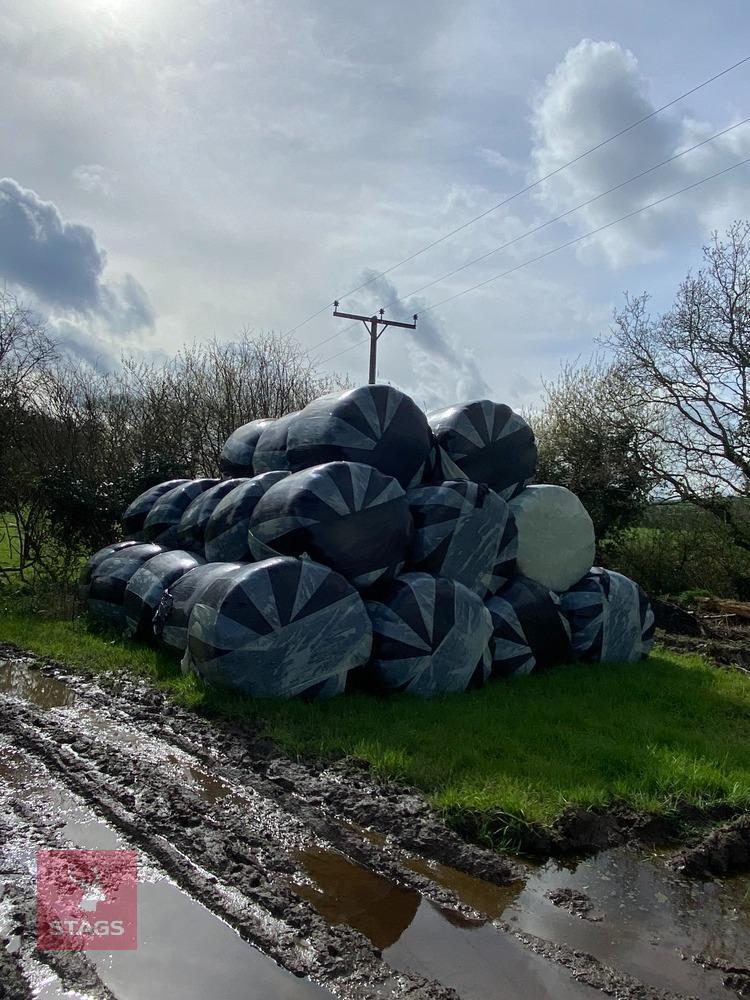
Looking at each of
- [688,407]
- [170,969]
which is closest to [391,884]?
[170,969]

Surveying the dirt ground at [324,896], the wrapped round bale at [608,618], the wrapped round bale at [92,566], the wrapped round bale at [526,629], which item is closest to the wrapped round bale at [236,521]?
the wrapped round bale at [92,566]

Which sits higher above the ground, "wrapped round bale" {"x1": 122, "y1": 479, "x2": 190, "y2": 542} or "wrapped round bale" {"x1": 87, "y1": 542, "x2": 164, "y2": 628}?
"wrapped round bale" {"x1": 122, "y1": 479, "x2": 190, "y2": 542}

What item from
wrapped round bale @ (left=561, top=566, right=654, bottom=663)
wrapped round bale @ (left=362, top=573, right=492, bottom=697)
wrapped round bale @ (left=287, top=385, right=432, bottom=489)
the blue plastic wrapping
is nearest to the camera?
wrapped round bale @ (left=362, top=573, right=492, bottom=697)

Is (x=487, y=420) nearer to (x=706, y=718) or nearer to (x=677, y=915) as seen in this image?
(x=706, y=718)

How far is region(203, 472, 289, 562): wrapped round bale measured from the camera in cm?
796

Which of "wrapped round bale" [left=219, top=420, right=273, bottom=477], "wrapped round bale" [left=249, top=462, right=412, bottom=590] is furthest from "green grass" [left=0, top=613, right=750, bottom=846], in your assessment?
"wrapped round bale" [left=219, top=420, right=273, bottom=477]

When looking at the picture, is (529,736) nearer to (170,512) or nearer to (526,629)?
(526,629)

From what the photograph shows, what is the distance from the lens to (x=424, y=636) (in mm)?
6879

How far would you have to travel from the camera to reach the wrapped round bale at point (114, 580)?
30.8 ft

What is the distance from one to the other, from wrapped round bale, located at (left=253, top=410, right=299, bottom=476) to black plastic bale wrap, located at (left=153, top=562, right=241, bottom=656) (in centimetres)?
173

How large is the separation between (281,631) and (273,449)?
3.40 m

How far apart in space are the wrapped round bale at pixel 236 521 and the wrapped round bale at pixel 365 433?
1.42 feet

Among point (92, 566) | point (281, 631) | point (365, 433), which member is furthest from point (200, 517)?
point (281, 631)

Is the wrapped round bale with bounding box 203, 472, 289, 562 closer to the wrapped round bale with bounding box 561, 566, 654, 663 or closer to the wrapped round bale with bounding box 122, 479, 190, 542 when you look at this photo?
the wrapped round bale with bounding box 122, 479, 190, 542
